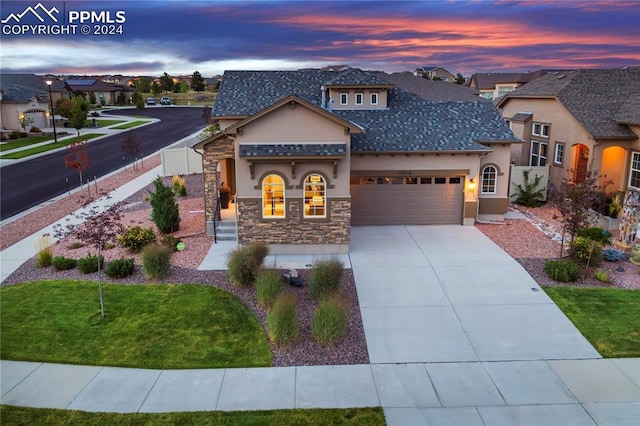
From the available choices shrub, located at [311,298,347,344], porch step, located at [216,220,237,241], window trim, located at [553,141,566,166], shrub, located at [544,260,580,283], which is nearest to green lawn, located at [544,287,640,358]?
shrub, located at [544,260,580,283]

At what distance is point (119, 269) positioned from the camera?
1435 cm

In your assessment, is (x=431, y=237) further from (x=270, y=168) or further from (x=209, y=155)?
(x=209, y=155)

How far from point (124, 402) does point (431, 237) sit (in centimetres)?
1244

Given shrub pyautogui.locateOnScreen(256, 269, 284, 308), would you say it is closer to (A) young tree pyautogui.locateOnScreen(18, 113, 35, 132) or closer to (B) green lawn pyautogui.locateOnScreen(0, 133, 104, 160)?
(B) green lawn pyautogui.locateOnScreen(0, 133, 104, 160)

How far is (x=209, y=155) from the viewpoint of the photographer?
18391mm

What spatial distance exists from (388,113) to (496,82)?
4885 cm

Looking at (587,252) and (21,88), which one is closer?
(587,252)

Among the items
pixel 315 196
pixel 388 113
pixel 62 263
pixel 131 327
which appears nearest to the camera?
pixel 131 327

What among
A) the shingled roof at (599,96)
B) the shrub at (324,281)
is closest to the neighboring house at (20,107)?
the shingled roof at (599,96)

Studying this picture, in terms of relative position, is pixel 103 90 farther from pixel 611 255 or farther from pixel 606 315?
pixel 606 315

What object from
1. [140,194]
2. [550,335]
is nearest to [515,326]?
[550,335]

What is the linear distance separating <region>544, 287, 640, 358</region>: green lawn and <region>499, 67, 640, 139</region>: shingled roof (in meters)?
10.3

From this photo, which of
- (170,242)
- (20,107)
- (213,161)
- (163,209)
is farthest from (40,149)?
(170,242)

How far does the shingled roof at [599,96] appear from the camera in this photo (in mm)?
21531
